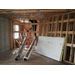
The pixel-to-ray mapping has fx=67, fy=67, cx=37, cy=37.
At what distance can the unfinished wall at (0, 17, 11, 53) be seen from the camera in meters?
5.05

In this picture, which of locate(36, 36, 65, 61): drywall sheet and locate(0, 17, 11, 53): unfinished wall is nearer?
locate(36, 36, 65, 61): drywall sheet

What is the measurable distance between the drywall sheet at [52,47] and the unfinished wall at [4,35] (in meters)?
2.74

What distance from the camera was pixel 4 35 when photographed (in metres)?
5.35

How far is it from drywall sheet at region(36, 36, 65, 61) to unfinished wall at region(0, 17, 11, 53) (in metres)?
2.74

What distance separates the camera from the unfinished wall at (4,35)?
5053 millimetres

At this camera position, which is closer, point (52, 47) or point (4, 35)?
point (52, 47)

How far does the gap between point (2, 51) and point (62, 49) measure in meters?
4.33

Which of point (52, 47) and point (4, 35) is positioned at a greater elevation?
point (4, 35)

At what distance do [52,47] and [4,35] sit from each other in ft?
12.5

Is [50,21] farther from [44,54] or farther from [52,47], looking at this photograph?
[44,54]

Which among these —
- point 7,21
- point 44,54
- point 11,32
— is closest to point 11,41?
point 11,32

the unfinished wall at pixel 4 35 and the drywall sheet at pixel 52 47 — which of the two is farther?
the unfinished wall at pixel 4 35

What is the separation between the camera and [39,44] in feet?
16.7

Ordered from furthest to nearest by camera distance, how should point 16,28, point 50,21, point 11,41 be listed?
point 16,28 → point 11,41 → point 50,21
